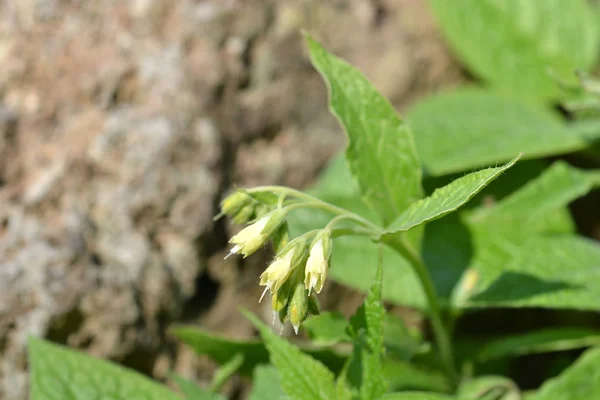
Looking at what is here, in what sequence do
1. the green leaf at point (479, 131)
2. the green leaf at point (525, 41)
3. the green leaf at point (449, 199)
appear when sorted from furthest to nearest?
the green leaf at point (525, 41), the green leaf at point (479, 131), the green leaf at point (449, 199)

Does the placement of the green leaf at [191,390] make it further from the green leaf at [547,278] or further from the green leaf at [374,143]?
the green leaf at [547,278]

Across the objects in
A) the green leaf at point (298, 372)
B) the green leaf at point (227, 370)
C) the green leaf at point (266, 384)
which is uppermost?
the green leaf at point (298, 372)

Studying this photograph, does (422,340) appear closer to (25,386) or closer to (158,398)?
(158,398)

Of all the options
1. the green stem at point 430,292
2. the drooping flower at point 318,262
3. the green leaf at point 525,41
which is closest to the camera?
the drooping flower at point 318,262

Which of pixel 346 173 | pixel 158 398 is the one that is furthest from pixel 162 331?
pixel 346 173

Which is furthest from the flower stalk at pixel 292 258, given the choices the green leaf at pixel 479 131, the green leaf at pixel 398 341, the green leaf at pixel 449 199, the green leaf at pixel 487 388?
the green leaf at pixel 479 131

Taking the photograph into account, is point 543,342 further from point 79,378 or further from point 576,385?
point 79,378

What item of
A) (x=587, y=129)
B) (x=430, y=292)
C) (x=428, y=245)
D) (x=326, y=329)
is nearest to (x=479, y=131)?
(x=587, y=129)
